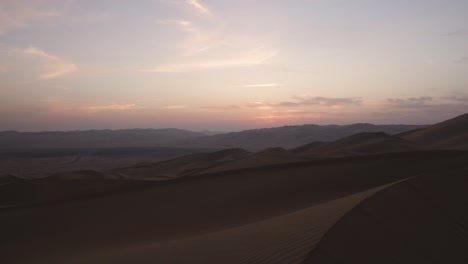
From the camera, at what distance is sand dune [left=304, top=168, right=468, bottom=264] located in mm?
4984

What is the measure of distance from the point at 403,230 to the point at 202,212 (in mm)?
6282

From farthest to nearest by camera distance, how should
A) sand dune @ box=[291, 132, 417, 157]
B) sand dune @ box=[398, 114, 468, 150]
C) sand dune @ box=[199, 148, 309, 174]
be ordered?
sand dune @ box=[398, 114, 468, 150] → sand dune @ box=[291, 132, 417, 157] → sand dune @ box=[199, 148, 309, 174]

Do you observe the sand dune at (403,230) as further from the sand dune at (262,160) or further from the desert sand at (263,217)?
the sand dune at (262,160)

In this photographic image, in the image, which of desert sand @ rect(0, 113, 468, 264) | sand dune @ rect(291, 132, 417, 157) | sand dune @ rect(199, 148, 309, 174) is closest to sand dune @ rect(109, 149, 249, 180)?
sand dune @ rect(199, 148, 309, 174)

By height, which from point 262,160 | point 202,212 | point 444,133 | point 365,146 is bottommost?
point 202,212

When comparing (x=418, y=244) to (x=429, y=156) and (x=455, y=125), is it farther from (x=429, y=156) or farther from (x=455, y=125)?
(x=455, y=125)

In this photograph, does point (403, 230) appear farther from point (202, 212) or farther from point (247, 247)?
point (202, 212)

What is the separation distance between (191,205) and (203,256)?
645cm

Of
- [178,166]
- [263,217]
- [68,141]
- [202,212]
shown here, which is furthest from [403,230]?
[68,141]

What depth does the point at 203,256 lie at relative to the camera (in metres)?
5.85

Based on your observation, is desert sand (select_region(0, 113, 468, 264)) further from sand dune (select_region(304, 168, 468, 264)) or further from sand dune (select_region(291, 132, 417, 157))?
sand dune (select_region(291, 132, 417, 157))

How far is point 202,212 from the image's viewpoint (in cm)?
1123

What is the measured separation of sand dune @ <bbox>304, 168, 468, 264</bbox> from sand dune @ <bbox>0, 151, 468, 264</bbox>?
15.2 inches

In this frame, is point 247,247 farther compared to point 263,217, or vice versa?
point 263,217
